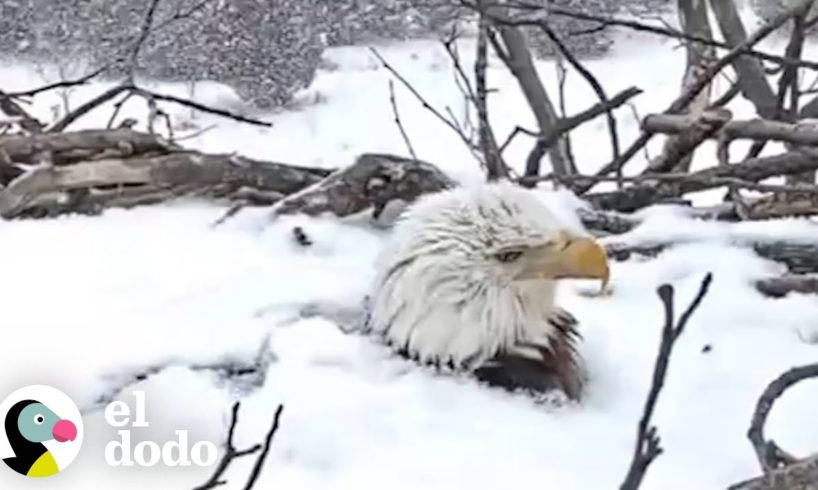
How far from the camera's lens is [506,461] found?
876 millimetres

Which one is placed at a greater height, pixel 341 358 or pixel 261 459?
pixel 261 459

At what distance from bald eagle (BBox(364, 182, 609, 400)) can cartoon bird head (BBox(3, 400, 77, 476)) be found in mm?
298

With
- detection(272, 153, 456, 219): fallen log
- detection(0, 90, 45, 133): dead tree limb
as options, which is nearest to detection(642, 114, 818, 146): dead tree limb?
detection(272, 153, 456, 219): fallen log

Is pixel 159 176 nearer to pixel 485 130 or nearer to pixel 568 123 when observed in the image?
pixel 485 130

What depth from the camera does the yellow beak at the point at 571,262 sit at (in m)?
1.05

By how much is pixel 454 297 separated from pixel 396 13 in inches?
242

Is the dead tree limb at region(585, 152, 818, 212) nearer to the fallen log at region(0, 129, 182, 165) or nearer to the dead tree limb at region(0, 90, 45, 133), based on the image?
the fallen log at region(0, 129, 182, 165)

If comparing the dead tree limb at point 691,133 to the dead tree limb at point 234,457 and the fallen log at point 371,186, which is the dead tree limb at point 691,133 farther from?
the dead tree limb at point 234,457

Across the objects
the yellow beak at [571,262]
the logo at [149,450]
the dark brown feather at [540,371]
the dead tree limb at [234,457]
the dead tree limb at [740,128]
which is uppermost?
the dead tree limb at [740,128]

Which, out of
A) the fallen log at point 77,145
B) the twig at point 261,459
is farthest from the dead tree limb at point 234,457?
the fallen log at point 77,145

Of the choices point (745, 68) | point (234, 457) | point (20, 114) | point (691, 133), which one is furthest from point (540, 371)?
point (745, 68)

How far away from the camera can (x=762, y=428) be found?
2.35ft

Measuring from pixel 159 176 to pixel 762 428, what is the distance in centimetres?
96

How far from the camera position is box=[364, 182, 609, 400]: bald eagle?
3.43 ft
